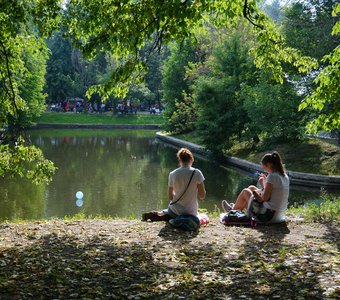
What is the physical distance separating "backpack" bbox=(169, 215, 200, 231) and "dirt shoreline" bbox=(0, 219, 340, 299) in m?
0.15

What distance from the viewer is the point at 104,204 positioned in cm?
1530

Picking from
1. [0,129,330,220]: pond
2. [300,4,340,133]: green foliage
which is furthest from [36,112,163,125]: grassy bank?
[300,4,340,133]: green foliage

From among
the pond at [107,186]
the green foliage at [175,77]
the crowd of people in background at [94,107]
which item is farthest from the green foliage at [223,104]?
the crowd of people in background at [94,107]

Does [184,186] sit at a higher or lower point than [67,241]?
higher

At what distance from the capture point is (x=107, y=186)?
1886cm

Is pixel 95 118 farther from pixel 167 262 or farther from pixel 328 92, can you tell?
pixel 167 262

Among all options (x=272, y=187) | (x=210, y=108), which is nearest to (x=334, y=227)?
(x=272, y=187)

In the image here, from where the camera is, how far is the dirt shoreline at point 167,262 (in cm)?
445

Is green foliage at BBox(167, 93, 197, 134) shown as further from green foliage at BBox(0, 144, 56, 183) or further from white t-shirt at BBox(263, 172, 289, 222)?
white t-shirt at BBox(263, 172, 289, 222)

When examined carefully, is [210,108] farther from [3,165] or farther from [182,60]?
[3,165]

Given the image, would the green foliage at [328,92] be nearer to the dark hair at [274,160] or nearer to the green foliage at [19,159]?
the dark hair at [274,160]

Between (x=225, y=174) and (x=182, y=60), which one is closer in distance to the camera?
(x=225, y=174)

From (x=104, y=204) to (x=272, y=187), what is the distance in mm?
8901

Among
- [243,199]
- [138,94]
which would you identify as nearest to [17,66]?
[243,199]
